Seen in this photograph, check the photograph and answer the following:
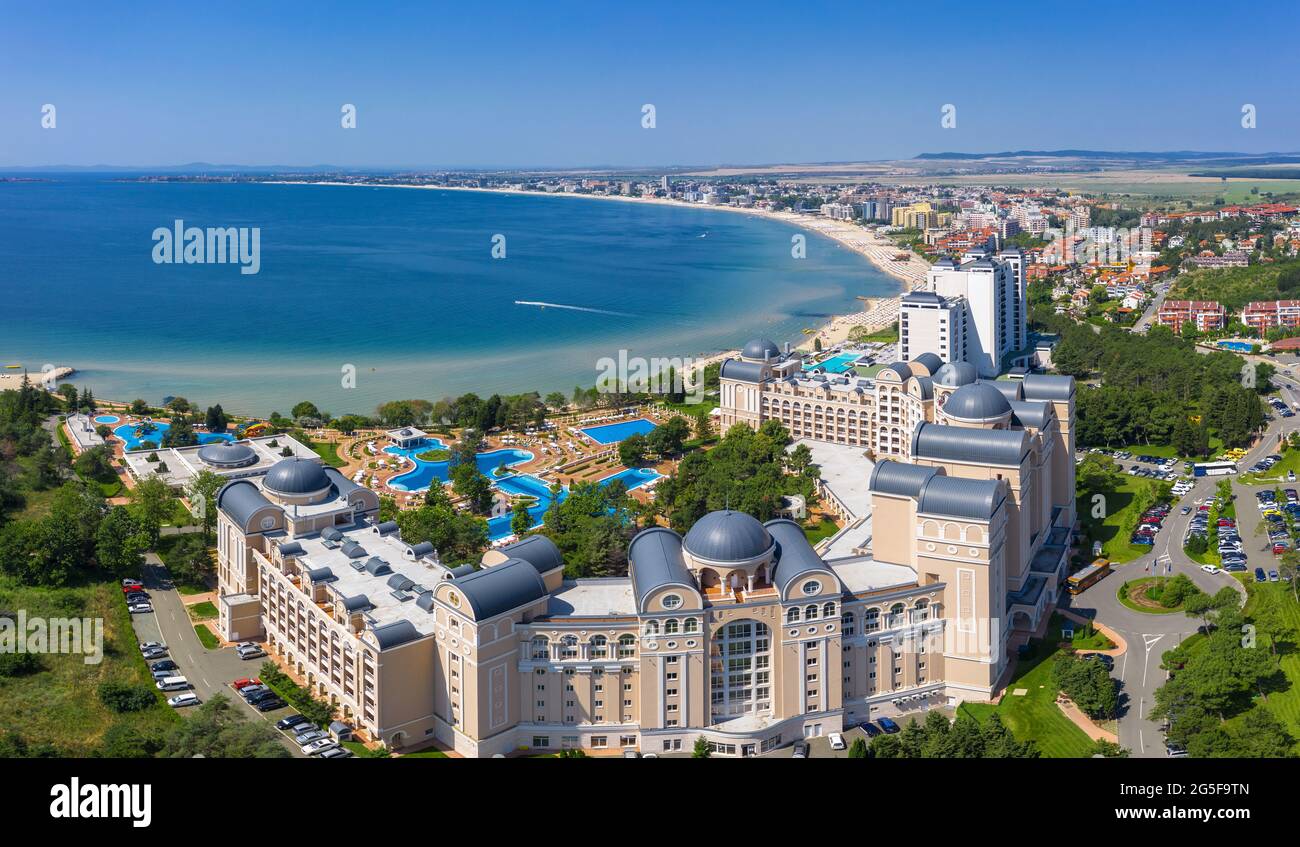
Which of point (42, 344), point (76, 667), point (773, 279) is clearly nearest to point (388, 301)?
point (42, 344)

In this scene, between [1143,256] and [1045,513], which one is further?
[1143,256]

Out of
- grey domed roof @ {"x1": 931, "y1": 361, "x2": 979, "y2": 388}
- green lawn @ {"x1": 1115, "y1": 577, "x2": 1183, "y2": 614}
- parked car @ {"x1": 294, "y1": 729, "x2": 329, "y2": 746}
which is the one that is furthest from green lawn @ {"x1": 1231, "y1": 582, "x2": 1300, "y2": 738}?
parked car @ {"x1": 294, "y1": 729, "x2": 329, "y2": 746}

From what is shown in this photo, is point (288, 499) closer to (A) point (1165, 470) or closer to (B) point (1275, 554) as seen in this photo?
(B) point (1275, 554)

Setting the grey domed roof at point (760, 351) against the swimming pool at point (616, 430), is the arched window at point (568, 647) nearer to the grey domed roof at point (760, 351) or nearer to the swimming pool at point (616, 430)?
the swimming pool at point (616, 430)

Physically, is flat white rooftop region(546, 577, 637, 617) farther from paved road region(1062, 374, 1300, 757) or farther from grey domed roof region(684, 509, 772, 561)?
paved road region(1062, 374, 1300, 757)

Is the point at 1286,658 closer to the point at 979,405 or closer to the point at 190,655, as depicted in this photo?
the point at 979,405

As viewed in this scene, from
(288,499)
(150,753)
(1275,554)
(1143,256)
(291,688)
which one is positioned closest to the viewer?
(150,753)

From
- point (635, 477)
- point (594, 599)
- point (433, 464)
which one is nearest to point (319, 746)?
point (594, 599)

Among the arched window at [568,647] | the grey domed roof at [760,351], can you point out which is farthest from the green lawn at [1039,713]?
the grey domed roof at [760,351]
